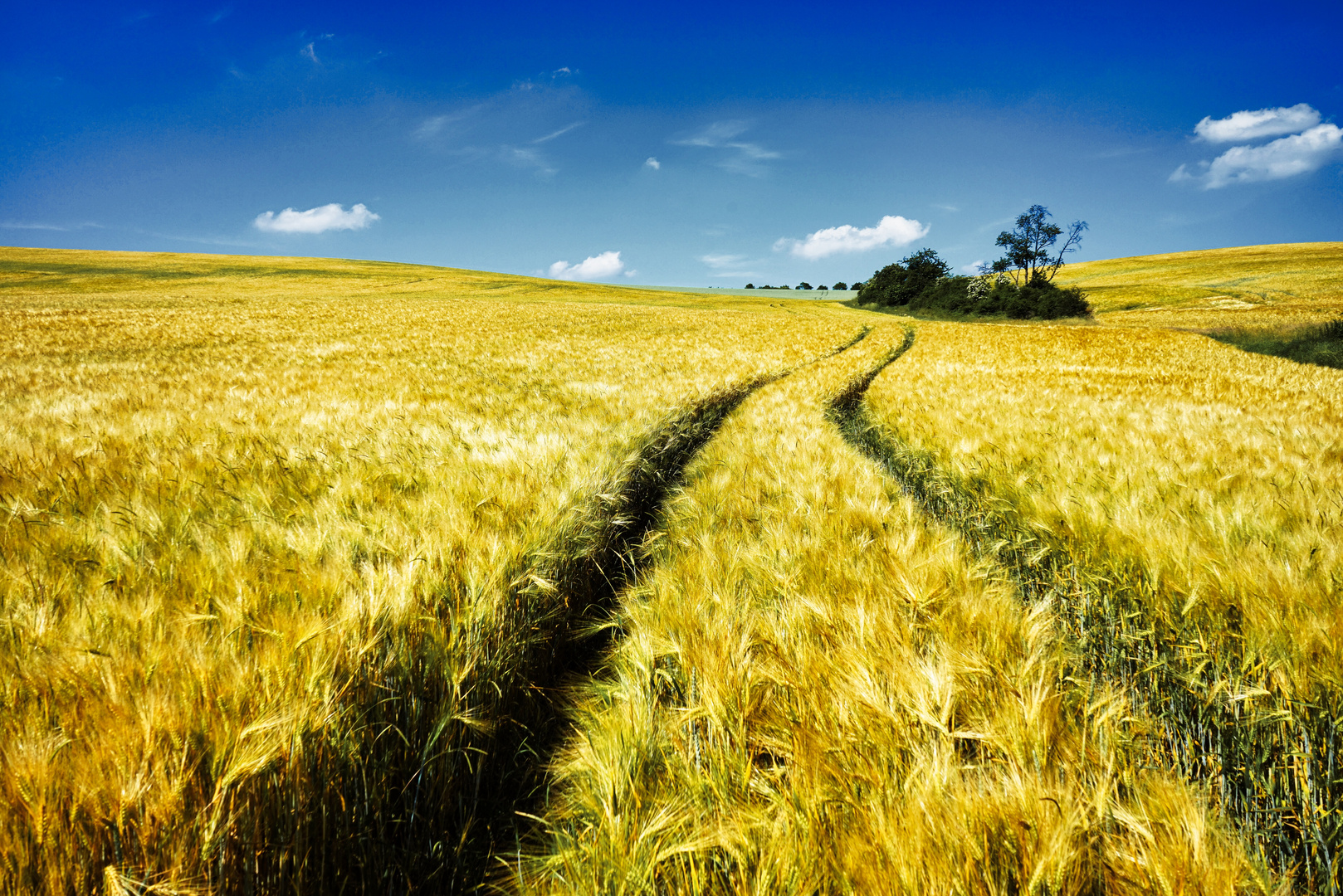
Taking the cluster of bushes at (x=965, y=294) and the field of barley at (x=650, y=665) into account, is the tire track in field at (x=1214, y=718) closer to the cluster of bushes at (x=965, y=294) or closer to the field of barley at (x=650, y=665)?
the field of barley at (x=650, y=665)

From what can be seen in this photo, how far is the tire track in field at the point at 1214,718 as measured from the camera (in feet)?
4.08

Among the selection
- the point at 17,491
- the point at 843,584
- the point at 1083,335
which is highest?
the point at 1083,335

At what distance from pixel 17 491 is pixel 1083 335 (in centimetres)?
2755

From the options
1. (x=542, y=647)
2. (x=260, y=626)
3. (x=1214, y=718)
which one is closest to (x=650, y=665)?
(x=542, y=647)

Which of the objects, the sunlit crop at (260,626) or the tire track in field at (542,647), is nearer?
the sunlit crop at (260,626)

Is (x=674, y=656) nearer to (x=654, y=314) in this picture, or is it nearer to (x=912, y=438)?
(x=912, y=438)

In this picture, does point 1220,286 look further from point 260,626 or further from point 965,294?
point 260,626

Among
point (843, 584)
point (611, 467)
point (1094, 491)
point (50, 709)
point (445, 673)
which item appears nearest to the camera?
point (50, 709)

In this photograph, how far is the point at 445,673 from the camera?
1492mm

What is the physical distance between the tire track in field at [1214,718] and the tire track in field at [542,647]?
179 cm

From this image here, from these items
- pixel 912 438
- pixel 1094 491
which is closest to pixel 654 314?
pixel 912 438

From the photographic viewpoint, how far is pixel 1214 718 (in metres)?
1.55

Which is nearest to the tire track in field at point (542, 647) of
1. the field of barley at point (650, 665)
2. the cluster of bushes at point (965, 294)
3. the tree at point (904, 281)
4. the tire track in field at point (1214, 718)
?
the field of barley at point (650, 665)

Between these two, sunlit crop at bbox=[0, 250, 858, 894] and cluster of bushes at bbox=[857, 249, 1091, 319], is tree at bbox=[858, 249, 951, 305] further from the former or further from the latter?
sunlit crop at bbox=[0, 250, 858, 894]
